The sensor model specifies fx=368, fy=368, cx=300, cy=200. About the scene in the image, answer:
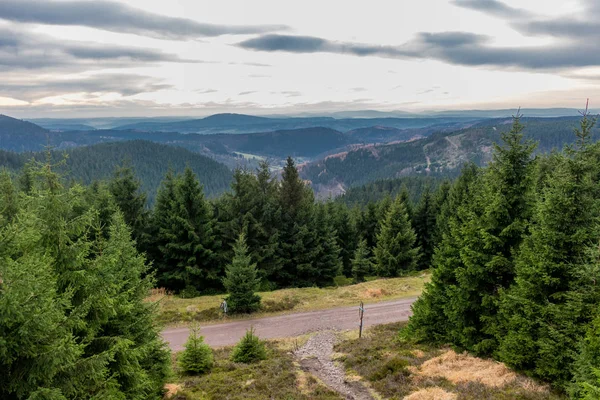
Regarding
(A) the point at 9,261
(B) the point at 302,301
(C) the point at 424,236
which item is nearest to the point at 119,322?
(A) the point at 9,261

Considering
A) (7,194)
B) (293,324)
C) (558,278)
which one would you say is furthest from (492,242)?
(7,194)

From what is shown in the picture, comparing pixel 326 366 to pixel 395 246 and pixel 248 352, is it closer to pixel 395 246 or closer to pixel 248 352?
pixel 248 352

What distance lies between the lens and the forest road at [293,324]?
24938 millimetres

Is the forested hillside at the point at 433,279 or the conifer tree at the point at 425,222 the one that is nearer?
the forested hillside at the point at 433,279

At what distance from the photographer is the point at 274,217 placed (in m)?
38.9

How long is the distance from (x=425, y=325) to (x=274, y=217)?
21.8 metres

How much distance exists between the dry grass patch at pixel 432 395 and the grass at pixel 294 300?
16523 mm

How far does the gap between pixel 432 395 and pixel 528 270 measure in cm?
594

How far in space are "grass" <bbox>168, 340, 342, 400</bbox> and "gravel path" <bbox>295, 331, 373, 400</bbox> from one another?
26.0 inches

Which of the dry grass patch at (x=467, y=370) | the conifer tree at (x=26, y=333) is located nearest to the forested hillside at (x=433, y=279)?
the conifer tree at (x=26, y=333)

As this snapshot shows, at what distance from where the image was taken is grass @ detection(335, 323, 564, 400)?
13.3m

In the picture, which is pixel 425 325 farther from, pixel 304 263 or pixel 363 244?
pixel 363 244

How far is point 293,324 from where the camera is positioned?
2716 cm

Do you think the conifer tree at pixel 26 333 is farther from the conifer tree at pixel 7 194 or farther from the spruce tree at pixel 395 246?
the spruce tree at pixel 395 246
